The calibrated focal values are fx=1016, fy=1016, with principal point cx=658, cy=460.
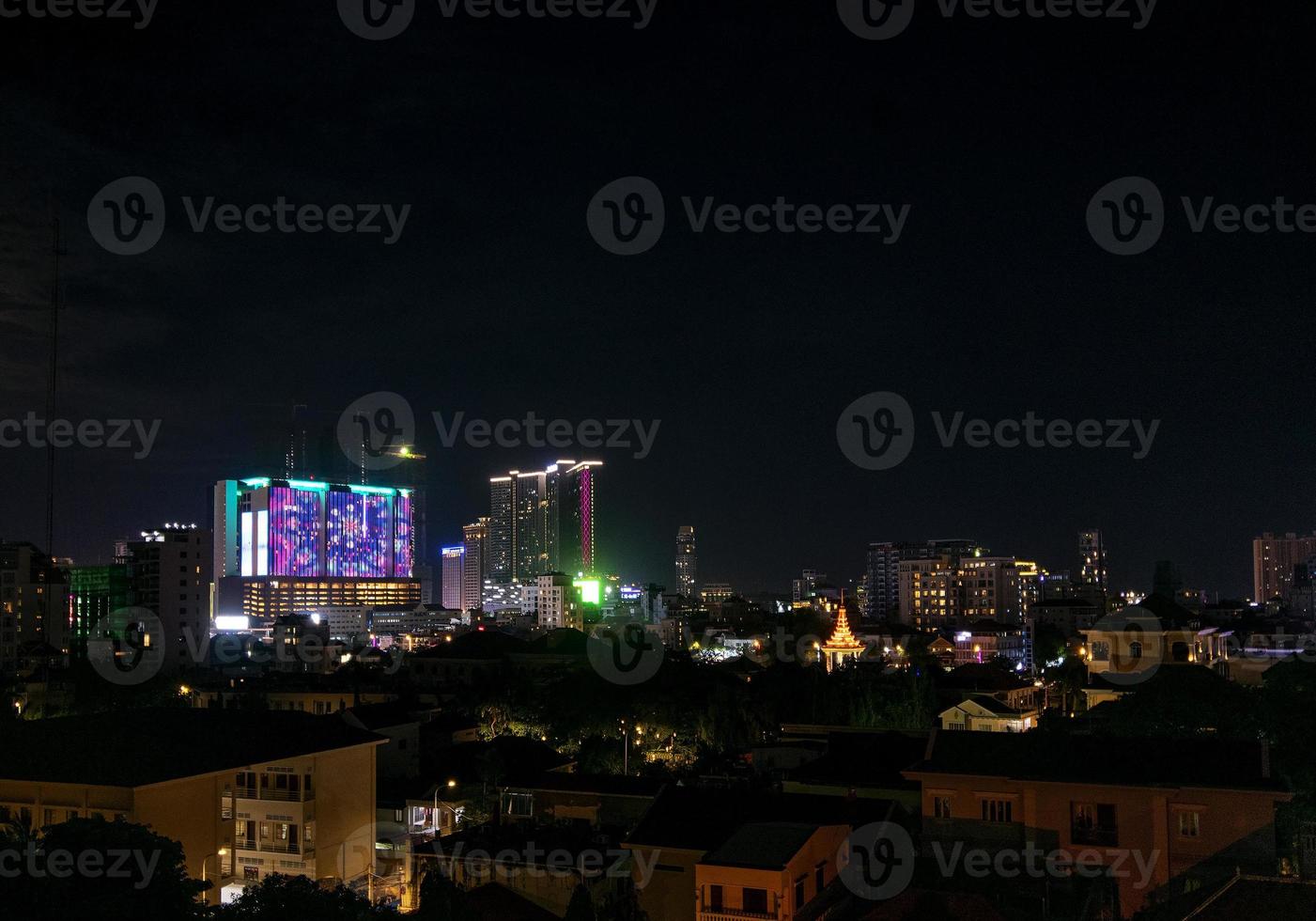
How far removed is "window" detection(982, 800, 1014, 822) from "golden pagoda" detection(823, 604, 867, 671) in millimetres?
21512

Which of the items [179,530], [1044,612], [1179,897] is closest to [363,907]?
[1179,897]

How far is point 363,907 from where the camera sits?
538 cm

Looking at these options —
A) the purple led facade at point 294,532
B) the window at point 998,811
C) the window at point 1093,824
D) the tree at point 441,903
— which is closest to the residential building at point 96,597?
the purple led facade at point 294,532

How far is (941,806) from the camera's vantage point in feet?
27.8

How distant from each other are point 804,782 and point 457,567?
3786 inches

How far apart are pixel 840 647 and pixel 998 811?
870 inches

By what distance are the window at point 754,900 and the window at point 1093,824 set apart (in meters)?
2.61

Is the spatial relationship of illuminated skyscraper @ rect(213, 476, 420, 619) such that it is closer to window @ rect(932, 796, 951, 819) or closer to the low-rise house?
the low-rise house

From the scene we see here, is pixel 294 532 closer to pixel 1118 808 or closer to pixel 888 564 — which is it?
pixel 888 564

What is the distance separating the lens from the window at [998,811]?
321 inches

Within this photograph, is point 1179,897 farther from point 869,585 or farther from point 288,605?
point 869,585

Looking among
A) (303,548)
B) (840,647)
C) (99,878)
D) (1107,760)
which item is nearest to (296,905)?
(99,878)

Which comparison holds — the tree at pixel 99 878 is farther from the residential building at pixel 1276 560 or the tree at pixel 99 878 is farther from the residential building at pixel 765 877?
the residential building at pixel 1276 560

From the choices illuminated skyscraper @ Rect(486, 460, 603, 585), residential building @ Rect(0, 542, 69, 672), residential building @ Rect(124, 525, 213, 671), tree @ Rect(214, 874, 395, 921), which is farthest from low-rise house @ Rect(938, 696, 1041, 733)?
illuminated skyscraper @ Rect(486, 460, 603, 585)
